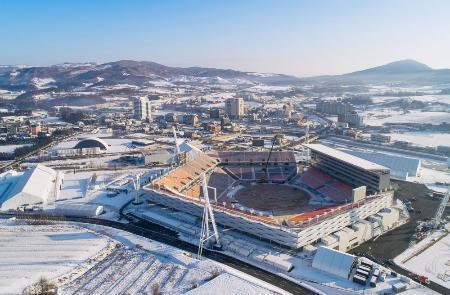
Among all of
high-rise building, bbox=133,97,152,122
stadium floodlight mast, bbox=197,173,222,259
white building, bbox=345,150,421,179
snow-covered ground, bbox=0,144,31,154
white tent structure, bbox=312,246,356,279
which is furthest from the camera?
high-rise building, bbox=133,97,152,122

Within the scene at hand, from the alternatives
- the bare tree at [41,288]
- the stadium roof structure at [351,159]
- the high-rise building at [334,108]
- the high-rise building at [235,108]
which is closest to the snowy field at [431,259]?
the stadium roof structure at [351,159]

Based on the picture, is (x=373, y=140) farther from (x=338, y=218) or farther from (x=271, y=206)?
(x=338, y=218)

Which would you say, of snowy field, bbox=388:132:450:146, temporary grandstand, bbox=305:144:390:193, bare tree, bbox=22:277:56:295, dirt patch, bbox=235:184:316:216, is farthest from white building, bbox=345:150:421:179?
bare tree, bbox=22:277:56:295

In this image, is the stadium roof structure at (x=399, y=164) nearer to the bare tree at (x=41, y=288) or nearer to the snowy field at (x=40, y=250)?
the snowy field at (x=40, y=250)

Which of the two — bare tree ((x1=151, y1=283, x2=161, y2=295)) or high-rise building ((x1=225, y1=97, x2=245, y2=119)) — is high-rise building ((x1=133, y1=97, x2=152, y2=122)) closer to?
high-rise building ((x1=225, y1=97, x2=245, y2=119))

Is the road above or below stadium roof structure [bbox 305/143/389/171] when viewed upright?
below

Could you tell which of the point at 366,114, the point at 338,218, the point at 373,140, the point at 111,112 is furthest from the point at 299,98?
the point at 338,218

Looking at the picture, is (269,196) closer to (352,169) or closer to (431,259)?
(352,169)

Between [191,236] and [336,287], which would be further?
[191,236]
